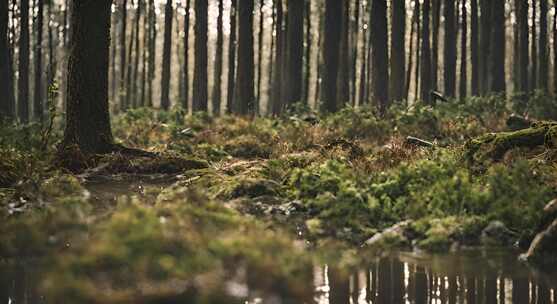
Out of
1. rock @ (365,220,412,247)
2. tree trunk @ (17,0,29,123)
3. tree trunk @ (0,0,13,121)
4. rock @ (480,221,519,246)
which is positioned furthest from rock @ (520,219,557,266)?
tree trunk @ (17,0,29,123)

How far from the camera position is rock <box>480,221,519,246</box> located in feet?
22.6

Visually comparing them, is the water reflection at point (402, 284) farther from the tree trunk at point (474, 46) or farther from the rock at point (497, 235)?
the tree trunk at point (474, 46)

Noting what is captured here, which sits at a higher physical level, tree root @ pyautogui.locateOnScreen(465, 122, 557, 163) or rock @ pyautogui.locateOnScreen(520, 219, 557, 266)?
tree root @ pyautogui.locateOnScreen(465, 122, 557, 163)

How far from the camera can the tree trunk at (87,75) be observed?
1251 cm

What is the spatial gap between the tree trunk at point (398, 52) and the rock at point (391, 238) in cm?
1371

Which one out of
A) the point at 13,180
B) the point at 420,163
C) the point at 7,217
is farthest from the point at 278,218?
the point at 13,180

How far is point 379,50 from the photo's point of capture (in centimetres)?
2023

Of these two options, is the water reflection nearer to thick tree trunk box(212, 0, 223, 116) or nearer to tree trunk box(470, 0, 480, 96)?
tree trunk box(470, 0, 480, 96)

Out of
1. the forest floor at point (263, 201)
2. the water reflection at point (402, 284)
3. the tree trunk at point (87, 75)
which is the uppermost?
the tree trunk at point (87, 75)

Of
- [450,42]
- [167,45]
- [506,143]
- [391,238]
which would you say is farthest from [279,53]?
[391,238]

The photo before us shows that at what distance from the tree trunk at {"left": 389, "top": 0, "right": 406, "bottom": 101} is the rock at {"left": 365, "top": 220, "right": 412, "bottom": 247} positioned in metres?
13.7

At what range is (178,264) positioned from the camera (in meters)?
3.96

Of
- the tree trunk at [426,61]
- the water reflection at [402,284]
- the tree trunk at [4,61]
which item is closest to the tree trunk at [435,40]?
the tree trunk at [426,61]

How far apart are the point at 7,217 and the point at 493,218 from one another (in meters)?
5.20
